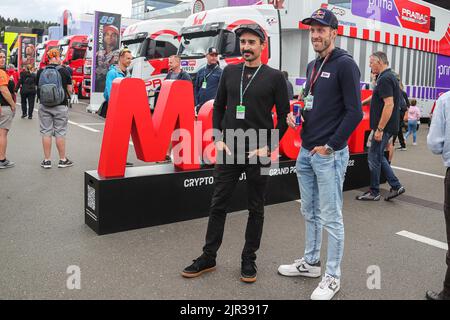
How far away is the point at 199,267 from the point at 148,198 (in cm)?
136

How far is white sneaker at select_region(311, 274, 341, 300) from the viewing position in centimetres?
323

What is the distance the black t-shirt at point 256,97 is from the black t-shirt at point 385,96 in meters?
2.82

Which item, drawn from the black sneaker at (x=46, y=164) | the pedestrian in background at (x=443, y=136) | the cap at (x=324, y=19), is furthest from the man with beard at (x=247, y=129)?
the black sneaker at (x=46, y=164)

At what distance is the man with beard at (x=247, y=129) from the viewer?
341 centimetres

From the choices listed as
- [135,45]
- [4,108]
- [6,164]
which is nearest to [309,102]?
[4,108]

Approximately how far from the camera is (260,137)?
136 inches

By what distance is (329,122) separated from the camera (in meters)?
3.21

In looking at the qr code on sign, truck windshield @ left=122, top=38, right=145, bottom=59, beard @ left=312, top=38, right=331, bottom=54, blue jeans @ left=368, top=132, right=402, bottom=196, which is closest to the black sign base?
the qr code on sign

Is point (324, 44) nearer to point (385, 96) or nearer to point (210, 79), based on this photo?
point (385, 96)

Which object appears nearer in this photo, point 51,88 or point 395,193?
point 395,193
